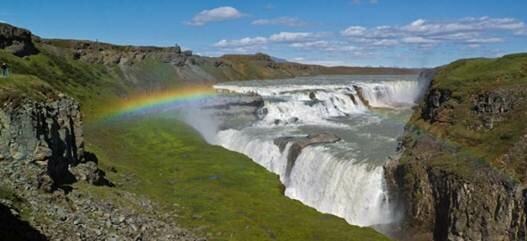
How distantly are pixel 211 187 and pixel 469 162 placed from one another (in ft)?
69.7

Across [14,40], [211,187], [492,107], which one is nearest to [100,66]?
[14,40]

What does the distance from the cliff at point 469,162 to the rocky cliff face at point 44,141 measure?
74.1 feet

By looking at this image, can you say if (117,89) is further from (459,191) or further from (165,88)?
(459,191)

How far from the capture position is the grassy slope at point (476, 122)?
33.7m

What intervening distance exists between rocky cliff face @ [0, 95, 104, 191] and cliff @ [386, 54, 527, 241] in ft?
74.1

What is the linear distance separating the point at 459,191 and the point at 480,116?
8249mm

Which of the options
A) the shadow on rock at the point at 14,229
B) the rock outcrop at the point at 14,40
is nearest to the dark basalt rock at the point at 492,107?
the shadow on rock at the point at 14,229

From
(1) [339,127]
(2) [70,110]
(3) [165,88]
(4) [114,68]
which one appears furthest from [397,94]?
(2) [70,110]

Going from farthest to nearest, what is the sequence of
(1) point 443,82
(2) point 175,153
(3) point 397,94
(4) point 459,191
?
1. (3) point 397,94
2. (2) point 175,153
3. (1) point 443,82
4. (4) point 459,191

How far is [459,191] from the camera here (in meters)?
32.8

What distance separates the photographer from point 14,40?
10700cm

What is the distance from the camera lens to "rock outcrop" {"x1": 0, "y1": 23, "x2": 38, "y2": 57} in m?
104

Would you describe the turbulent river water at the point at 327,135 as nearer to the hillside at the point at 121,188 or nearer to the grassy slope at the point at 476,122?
the hillside at the point at 121,188

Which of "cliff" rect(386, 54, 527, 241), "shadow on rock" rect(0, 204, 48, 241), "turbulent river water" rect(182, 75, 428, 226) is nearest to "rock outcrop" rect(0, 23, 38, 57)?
"turbulent river water" rect(182, 75, 428, 226)
